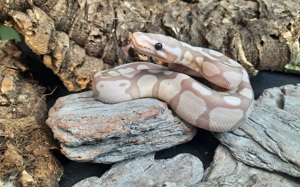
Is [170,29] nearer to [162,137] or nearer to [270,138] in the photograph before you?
[162,137]

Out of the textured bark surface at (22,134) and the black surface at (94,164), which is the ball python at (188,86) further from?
the textured bark surface at (22,134)

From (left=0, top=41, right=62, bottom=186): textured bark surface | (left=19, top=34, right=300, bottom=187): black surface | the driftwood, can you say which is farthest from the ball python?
(left=0, top=41, right=62, bottom=186): textured bark surface

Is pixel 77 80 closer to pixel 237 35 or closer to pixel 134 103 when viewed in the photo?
pixel 134 103

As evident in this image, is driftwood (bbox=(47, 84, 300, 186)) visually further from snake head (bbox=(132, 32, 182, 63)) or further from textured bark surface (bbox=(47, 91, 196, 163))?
snake head (bbox=(132, 32, 182, 63))

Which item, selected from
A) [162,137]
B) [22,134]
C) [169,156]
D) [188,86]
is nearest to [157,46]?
[188,86]

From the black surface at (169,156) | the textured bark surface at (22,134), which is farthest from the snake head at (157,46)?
the textured bark surface at (22,134)

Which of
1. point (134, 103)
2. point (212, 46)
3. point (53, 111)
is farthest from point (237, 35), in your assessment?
point (53, 111)
